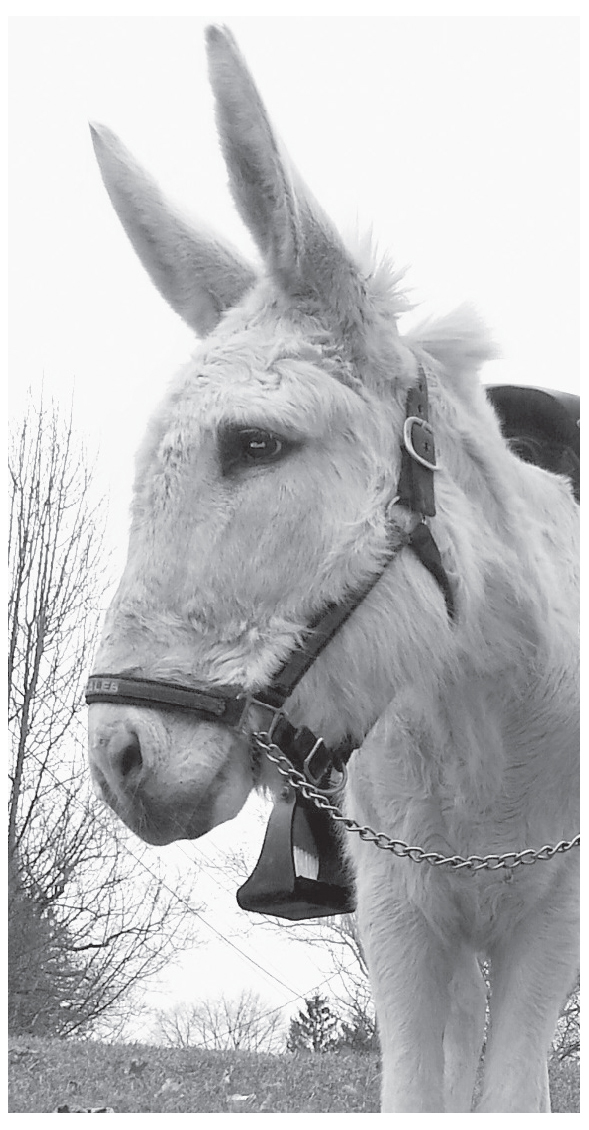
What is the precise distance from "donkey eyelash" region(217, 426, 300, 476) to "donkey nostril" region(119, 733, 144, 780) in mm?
656

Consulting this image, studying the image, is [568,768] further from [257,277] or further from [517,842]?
[257,277]

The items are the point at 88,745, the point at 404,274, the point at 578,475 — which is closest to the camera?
the point at 88,745

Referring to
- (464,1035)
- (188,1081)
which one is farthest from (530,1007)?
(188,1081)

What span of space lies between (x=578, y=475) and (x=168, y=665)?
7.36 ft

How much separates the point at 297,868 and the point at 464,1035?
163 cm

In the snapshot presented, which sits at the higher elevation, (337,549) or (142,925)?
(337,549)

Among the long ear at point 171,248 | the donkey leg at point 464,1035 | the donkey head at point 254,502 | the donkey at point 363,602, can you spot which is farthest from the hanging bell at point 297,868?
the long ear at point 171,248

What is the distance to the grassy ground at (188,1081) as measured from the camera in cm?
673

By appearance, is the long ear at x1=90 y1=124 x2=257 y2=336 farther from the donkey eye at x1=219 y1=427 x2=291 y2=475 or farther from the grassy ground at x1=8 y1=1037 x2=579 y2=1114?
the grassy ground at x1=8 y1=1037 x2=579 y2=1114

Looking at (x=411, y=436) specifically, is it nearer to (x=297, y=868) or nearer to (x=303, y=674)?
(x=303, y=674)

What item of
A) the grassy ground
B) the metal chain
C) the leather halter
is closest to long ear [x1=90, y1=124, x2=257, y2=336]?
the leather halter

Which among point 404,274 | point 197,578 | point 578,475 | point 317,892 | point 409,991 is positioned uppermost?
point 404,274

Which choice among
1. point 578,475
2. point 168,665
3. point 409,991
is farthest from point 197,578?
point 578,475

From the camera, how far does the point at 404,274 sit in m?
3.02
